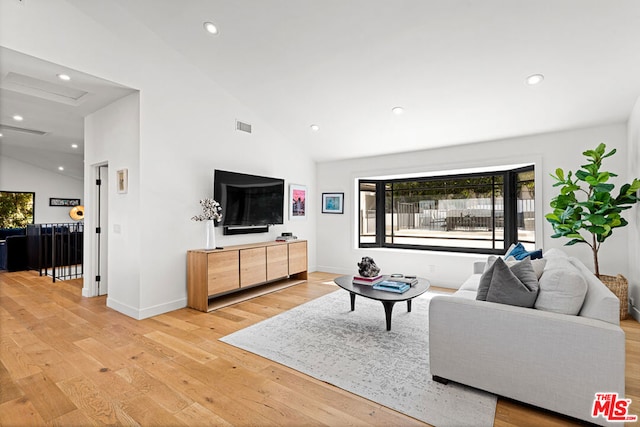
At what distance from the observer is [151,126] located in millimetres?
3709

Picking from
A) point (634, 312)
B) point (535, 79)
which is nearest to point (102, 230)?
point (535, 79)

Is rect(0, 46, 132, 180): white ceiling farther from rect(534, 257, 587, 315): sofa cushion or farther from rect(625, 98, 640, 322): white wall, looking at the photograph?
rect(625, 98, 640, 322): white wall

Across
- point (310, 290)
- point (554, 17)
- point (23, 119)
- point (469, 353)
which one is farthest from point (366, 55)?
point (23, 119)

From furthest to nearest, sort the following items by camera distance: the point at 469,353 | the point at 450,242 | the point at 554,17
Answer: the point at 450,242 < the point at 554,17 < the point at 469,353

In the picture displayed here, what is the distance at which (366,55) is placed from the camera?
3.36 meters

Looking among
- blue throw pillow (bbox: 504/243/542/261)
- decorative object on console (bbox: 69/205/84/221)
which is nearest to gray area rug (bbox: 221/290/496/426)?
blue throw pillow (bbox: 504/243/542/261)

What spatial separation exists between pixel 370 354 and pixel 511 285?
1267mm

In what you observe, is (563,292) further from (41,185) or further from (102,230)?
(41,185)

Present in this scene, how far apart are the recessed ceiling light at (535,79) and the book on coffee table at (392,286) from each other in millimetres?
2543

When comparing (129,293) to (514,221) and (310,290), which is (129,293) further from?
(514,221)

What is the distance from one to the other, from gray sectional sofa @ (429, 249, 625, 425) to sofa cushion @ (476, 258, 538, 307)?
0.15 ft

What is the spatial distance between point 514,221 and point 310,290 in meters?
3.40

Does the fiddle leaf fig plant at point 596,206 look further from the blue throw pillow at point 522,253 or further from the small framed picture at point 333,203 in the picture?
→ the small framed picture at point 333,203

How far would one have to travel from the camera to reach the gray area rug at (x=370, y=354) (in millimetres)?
1961
